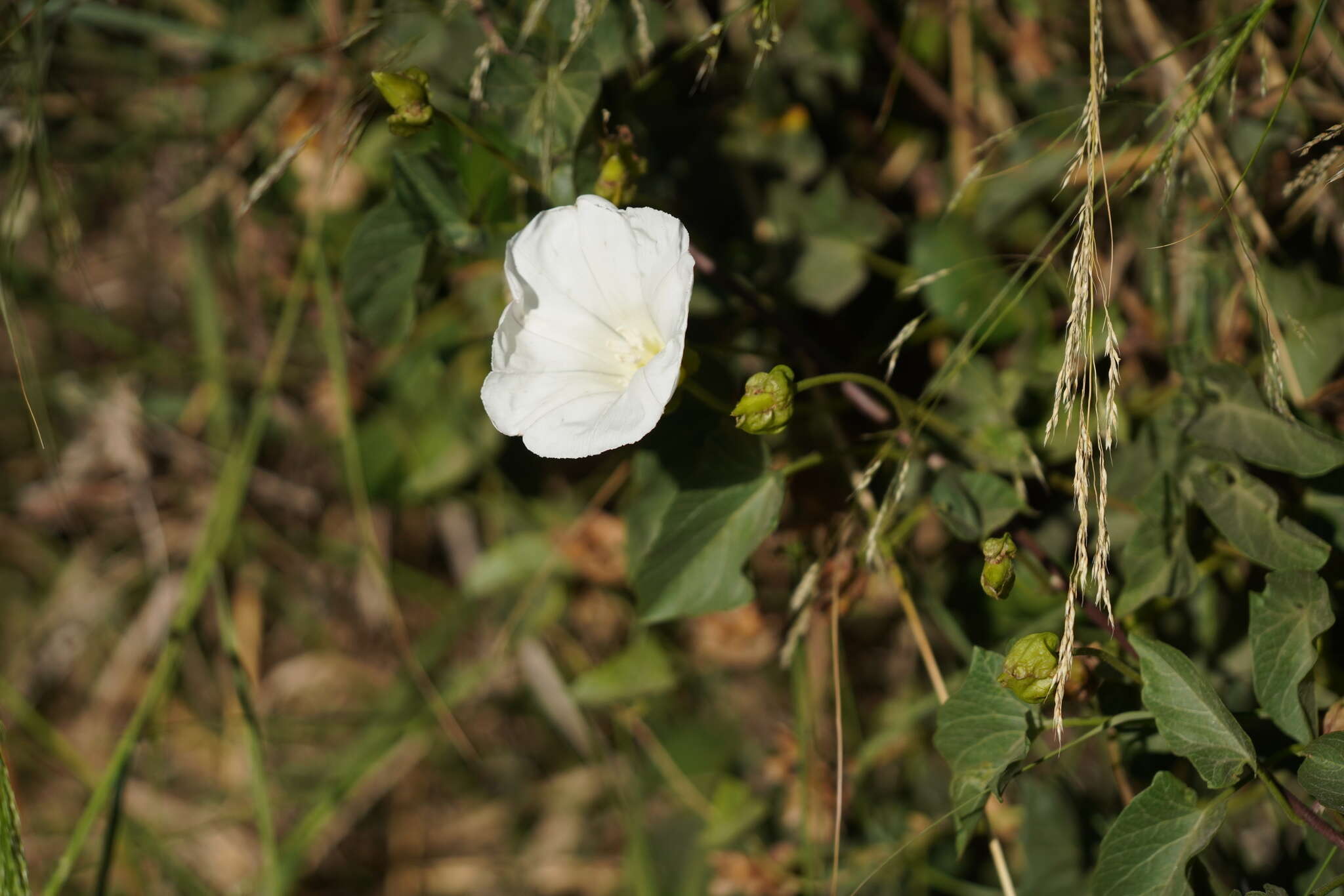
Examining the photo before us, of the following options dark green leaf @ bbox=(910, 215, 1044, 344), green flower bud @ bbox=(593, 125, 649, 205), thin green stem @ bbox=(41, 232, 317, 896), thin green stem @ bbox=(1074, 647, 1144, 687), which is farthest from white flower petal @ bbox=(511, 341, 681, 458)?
thin green stem @ bbox=(41, 232, 317, 896)

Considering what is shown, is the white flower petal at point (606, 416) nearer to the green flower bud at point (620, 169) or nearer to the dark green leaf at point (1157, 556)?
the green flower bud at point (620, 169)

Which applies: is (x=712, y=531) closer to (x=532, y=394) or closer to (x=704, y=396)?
(x=704, y=396)

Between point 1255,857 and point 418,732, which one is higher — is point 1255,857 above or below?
above

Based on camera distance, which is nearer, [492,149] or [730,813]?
[492,149]

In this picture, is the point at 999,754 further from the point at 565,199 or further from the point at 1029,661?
the point at 565,199

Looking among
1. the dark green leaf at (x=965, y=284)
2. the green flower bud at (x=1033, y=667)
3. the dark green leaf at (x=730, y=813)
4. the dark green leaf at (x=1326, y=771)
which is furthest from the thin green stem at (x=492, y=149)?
the dark green leaf at (x=730, y=813)

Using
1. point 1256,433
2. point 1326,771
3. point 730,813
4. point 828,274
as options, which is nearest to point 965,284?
point 828,274

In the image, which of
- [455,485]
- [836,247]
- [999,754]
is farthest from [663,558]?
[455,485]
